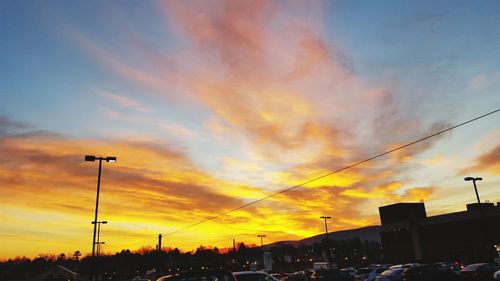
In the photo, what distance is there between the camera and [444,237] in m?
84.9

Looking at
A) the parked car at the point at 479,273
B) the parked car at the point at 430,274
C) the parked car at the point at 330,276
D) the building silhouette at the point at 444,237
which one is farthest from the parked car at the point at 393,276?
the building silhouette at the point at 444,237

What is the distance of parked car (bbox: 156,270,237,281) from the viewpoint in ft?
33.8

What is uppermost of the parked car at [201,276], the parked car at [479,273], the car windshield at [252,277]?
the parked car at [201,276]

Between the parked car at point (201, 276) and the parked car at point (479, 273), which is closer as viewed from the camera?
the parked car at point (201, 276)

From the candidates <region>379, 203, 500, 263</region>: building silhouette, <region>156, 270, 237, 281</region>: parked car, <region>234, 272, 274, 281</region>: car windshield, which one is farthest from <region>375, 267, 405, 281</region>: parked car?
<region>379, 203, 500, 263</region>: building silhouette

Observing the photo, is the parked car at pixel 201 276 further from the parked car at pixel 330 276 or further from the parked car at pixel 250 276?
the parked car at pixel 330 276

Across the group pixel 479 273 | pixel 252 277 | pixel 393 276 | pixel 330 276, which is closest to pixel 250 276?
pixel 252 277

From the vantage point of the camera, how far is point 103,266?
163 meters

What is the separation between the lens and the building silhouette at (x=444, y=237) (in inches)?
3046

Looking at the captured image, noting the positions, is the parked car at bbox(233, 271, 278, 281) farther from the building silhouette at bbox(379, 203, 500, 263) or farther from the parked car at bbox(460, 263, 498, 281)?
the building silhouette at bbox(379, 203, 500, 263)

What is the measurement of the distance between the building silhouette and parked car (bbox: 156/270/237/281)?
74583 millimetres

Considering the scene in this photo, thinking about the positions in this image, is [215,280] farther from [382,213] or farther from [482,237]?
[382,213]

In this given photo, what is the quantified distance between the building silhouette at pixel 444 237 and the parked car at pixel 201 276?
74.6 meters

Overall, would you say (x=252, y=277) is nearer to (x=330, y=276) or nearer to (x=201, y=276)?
(x=201, y=276)
